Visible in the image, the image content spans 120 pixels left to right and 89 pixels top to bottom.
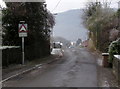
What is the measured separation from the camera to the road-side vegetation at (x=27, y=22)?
1062 inches

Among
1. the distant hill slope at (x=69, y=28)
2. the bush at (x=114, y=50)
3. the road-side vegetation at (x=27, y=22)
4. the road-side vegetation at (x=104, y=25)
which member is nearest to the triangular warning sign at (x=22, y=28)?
the road-side vegetation at (x=27, y=22)

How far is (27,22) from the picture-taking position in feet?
91.4

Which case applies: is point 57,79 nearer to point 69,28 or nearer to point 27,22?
point 27,22

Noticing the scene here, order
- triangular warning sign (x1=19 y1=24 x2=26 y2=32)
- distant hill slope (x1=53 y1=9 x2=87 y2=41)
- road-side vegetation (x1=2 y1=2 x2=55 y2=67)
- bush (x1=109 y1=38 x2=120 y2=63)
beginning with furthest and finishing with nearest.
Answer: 1. distant hill slope (x1=53 y1=9 x2=87 y2=41)
2. road-side vegetation (x1=2 y1=2 x2=55 y2=67)
3. triangular warning sign (x1=19 y1=24 x2=26 y2=32)
4. bush (x1=109 y1=38 x2=120 y2=63)

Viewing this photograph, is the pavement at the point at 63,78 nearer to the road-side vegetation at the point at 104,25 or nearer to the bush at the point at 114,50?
the bush at the point at 114,50

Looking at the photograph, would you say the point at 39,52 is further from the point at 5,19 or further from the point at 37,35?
the point at 5,19

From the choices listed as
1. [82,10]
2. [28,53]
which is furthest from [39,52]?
[82,10]

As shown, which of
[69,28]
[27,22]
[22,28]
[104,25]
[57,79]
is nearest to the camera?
[57,79]

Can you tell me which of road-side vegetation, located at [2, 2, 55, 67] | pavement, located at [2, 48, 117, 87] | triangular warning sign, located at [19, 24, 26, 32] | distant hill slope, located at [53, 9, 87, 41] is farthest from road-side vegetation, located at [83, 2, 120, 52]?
distant hill slope, located at [53, 9, 87, 41]

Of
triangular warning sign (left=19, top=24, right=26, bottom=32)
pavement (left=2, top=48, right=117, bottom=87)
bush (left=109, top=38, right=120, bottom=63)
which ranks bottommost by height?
pavement (left=2, top=48, right=117, bottom=87)

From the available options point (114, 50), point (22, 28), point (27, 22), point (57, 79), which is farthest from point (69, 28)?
point (57, 79)

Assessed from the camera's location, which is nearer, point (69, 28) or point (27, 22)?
point (27, 22)

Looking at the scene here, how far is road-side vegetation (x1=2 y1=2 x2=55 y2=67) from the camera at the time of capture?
27.0 m

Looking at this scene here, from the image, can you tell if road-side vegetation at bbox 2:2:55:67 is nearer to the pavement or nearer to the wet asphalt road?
the pavement
